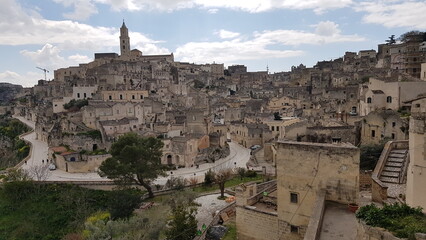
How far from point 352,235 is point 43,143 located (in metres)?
48.3

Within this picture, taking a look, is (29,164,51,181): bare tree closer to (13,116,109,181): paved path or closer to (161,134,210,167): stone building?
(13,116,109,181): paved path

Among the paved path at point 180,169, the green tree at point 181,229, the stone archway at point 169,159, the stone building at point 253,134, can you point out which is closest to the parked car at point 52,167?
the paved path at point 180,169

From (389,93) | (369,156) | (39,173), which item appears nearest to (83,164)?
(39,173)

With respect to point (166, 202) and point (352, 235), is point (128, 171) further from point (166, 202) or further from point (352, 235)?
point (352, 235)

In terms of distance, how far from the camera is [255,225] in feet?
45.8

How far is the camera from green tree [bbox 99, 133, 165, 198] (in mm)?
26969

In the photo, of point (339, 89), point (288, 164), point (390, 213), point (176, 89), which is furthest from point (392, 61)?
point (390, 213)

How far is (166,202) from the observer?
2247 centimetres

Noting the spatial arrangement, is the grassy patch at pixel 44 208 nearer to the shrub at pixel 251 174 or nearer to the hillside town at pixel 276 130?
the hillside town at pixel 276 130

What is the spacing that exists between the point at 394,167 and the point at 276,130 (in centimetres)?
2647

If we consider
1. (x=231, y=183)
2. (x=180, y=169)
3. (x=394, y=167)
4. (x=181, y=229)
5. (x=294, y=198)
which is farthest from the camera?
(x=180, y=169)

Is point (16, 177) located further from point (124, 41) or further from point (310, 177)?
point (124, 41)

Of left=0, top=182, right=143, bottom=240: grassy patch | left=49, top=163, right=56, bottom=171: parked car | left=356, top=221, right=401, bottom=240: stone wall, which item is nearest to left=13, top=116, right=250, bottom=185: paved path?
left=49, top=163, right=56, bottom=171: parked car

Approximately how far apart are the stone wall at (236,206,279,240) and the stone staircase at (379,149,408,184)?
5.98 meters
